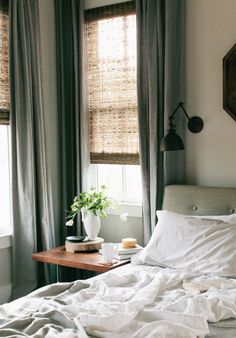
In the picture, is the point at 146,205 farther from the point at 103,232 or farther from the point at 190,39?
the point at 190,39

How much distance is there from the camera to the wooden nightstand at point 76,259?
347cm

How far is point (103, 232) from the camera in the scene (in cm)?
436

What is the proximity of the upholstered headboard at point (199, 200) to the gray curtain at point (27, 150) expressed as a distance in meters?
1.10

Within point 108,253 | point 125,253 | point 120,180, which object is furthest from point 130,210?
point 108,253

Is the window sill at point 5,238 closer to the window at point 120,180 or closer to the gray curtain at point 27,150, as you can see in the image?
the gray curtain at point 27,150

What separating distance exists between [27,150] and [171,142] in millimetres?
1210

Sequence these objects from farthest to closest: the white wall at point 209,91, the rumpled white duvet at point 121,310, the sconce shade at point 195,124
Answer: the sconce shade at point 195,124, the white wall at point 209,91, the rumpled white duvet at point 121,310

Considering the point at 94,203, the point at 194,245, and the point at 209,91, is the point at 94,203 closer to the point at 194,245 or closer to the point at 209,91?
the point at 194,245

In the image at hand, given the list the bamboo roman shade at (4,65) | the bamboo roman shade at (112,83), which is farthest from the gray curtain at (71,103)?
the bamboo roman shade at (4,65)

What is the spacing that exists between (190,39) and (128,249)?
5.52 ft

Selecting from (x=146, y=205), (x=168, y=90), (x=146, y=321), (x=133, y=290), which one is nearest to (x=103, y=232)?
(x=146, y=205)

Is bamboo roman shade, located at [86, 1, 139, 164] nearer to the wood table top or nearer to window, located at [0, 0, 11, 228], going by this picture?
window, located at [0, 0, 11, 228]

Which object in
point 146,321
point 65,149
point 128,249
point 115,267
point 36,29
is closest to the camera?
point 146,321

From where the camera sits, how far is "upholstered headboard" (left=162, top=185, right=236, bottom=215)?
11.1 ft
